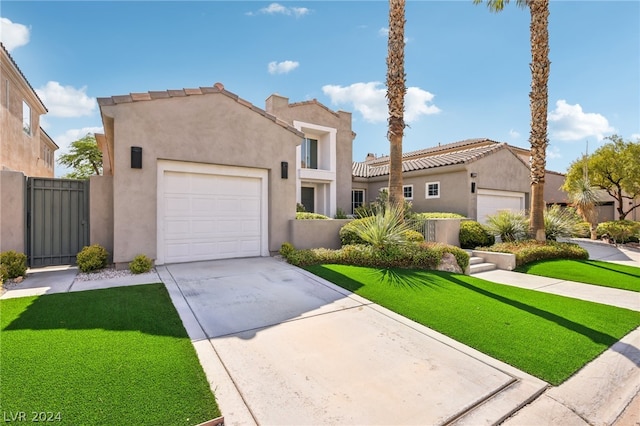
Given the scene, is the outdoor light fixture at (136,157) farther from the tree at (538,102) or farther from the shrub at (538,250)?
the tree at (538,102)

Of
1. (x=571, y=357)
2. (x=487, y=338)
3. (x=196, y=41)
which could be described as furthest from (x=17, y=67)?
(x=571, y=357)

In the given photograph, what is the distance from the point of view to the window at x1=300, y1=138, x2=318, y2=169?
1839 cm

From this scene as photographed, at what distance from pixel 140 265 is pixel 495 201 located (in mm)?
18479

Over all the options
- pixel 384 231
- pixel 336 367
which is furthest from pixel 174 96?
pixel 336 367

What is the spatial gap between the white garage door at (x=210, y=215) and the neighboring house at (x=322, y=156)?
7796mm

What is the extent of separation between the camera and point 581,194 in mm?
19172

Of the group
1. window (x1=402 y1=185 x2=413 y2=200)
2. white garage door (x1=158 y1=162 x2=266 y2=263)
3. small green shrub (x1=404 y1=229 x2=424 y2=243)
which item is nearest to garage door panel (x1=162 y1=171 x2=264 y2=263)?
white garage door (x1=158 y1=162 x2=266 y2=263)

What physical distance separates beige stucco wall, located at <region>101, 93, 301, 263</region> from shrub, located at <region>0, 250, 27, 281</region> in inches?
69.4

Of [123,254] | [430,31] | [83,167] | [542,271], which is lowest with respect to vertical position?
[542,271]

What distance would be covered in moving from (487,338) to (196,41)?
12.4 metres

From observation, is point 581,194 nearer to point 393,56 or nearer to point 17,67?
point 393,56

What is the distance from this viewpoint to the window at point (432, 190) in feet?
57.2

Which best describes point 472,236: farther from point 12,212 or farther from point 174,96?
point 12,212

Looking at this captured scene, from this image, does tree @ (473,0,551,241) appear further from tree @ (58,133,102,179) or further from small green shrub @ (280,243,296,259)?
tree @ (58,133,102,179)
